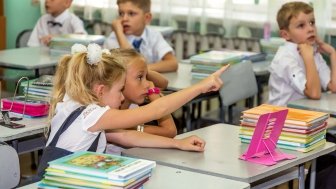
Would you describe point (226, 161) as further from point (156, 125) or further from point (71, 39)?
point (71, 39)

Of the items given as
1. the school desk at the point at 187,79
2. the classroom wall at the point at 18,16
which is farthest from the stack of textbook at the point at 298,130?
the classroom wall at the point at 18,16

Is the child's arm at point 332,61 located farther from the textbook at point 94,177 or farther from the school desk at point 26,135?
the textbook at point 94,177

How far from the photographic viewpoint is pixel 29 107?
3.60 metres

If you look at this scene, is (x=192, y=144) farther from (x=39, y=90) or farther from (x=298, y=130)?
(x=39, y=90)

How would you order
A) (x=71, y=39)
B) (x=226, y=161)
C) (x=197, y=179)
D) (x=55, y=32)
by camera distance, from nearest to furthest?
(x=197, y=179) < (x=226, y=161) < (x=71, y=39) < (x=55, y=32)

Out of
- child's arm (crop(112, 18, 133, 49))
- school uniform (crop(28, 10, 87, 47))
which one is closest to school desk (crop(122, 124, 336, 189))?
child's arm (crop(112, 18, 133, 49))

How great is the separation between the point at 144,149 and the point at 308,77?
1568mm

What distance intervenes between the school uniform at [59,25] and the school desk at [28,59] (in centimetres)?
40

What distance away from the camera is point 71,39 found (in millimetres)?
5500

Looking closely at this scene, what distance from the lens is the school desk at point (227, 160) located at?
2812 mm

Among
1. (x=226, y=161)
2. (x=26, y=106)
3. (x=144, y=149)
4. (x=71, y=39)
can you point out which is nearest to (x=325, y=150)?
(x=226, y=161)

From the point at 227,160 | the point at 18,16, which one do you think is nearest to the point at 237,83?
the point at 227,160

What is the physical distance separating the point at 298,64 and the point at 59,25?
2.43 metres

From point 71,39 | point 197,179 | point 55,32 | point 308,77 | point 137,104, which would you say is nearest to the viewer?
point 197,179
